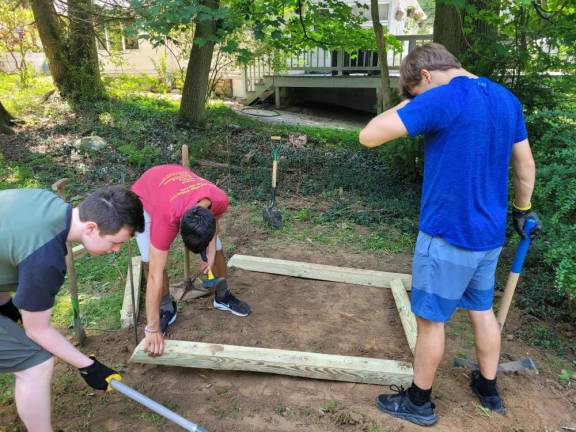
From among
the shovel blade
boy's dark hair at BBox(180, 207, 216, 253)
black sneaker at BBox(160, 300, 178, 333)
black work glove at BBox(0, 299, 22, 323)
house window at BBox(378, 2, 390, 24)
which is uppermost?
house window at BBox(378, 2, 390, 24)

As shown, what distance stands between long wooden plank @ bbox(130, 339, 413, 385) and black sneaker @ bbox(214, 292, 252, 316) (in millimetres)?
661

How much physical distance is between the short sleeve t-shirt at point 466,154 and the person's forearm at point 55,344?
1.76 m

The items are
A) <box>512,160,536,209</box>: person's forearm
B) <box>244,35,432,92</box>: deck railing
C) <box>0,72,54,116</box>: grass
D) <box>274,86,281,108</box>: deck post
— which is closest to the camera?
<box>512,160,536,209</box>: person's forearm

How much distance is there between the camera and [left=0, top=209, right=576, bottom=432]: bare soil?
2.43 metres

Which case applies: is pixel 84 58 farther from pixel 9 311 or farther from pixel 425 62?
pixel 425 62

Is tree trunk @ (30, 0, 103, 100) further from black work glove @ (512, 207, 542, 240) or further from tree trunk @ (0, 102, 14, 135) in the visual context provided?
black work glove @ (512, 207, 542, 240)

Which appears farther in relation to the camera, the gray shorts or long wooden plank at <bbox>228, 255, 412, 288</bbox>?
long wooden plank at <bbox>228, 255, 412, 288</bbox>

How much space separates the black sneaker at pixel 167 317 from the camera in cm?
325

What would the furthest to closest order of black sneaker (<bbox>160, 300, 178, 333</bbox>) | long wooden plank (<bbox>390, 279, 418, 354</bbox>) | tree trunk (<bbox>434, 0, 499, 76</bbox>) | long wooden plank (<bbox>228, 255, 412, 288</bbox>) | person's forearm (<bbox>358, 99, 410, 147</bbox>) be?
tree trunk (<bbox>434, 0, 499, 76</bbox>)
long wooden plank (<bbox>228, 255, 412, 288</bbox>)
black sneaker (<bbox>160, 300, 178, 333</bbox>)
long wooden plank (<bbox>390, 279, 418, 354</bbox>)
person's forearm (<bbox>358, 99, 410, 147</bbox>)

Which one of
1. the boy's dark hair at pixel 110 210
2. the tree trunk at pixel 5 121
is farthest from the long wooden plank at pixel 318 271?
the tree trunk at pixel 5 121

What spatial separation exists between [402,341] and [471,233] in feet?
4.74

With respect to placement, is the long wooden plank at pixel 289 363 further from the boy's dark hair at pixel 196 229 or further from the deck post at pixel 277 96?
the deck post at pixel 277 96

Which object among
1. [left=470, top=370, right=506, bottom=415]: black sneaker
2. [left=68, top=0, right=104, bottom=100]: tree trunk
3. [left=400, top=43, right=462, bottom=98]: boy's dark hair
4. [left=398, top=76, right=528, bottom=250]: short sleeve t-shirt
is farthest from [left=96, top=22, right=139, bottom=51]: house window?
[left=470, top=370, right=506, bottom=415]: black sneaker

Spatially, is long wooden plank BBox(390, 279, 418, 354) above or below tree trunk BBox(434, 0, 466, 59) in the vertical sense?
below
